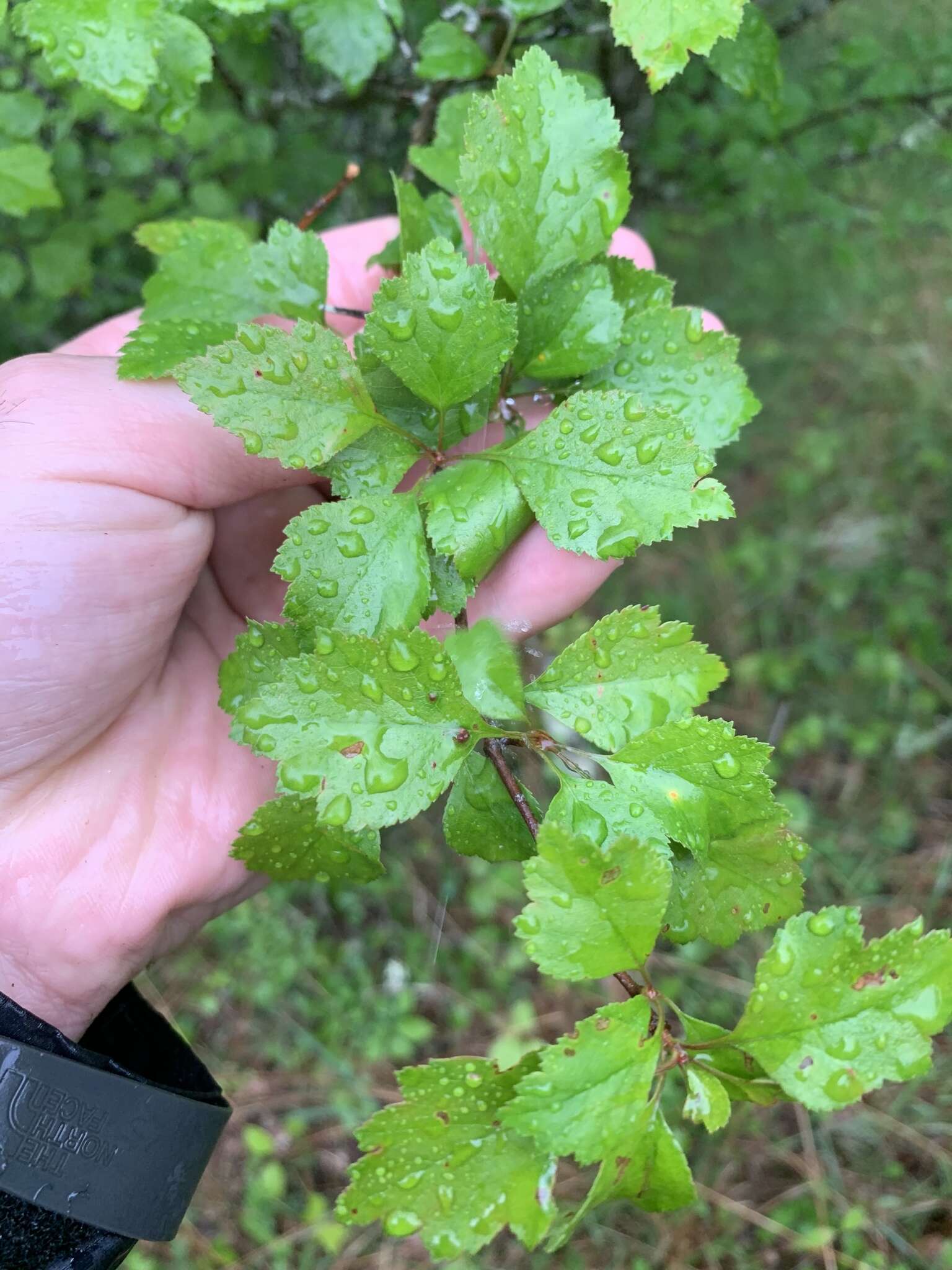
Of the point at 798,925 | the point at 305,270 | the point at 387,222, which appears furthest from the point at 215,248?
the point at 798,925

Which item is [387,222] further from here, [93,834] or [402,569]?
[93,834]

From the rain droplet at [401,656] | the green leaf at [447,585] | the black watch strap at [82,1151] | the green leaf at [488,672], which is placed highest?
the rain droplet at [401,656]

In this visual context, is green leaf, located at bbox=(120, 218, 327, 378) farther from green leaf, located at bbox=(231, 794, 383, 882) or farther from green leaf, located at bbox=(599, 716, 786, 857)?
green leaf, located at bbox=(599, 716, 786, 857)

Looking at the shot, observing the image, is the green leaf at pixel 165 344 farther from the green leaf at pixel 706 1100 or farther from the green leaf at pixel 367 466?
the green leaf at pixel 706 1100

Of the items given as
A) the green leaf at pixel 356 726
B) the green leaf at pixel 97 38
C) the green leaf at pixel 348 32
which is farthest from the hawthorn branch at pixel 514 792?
the green leaf at pixel 348 32

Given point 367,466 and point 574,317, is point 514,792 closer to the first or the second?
point 367,466

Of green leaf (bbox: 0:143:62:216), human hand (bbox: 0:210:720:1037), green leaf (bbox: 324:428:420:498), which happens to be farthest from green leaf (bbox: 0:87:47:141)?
green leaf (bbox: 324:428:420:498)

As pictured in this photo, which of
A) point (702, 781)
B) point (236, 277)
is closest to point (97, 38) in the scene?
point (236, 277)
